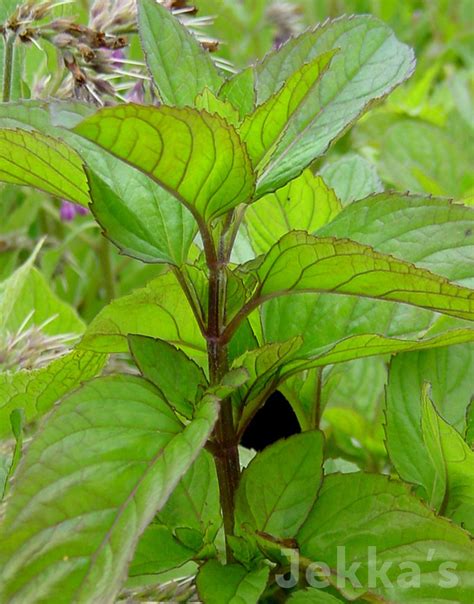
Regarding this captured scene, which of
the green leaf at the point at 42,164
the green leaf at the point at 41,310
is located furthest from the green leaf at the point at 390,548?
the green leaf at the point at 41,310

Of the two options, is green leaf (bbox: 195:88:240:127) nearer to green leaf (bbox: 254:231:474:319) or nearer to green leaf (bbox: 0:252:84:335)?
green leaf (bbox: 254:231:474:319)

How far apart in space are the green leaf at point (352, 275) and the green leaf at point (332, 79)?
4 centimetres

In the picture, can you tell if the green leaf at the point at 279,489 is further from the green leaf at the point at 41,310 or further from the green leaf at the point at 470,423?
the green leaf at the point at 41,310

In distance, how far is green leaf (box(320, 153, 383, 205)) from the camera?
2.29 feet

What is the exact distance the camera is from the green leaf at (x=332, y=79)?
0.49 metres

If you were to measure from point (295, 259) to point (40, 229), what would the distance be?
96cm

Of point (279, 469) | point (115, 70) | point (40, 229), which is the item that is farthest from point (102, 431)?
point (40, 229)

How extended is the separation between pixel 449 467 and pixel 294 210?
195 mm

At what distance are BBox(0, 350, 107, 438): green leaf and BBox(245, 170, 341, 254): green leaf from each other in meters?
0.13

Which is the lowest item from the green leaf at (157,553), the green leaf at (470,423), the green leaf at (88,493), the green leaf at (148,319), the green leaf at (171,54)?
the green leaf at (157,553)

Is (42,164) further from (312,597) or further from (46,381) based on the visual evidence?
(312,597)

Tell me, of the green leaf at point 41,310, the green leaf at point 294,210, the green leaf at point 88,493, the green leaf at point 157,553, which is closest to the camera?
the green leaf at point 88,493

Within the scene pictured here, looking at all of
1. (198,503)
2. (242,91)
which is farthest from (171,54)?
(198,503)

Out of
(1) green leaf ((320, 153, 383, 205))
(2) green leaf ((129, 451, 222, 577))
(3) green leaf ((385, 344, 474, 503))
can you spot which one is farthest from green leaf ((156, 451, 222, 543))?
(1) green leaf ((320, 153, 383, 205))
